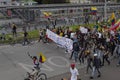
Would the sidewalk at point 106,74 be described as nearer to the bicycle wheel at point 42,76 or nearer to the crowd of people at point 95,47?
the crowd of people at point 95,47

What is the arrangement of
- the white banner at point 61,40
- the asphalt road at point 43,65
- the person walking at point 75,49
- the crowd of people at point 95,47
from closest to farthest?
the asphalt road at point 43,65 < the crowd of people at point 95,47 < the person walking at point 75,49 < the white banner at point 61,40

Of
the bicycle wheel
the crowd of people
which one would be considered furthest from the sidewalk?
the bicycle wheel

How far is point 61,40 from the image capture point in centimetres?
2159

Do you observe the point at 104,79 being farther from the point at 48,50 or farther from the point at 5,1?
the point at 5,1

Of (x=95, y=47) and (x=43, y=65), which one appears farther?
(x=95, y=47)

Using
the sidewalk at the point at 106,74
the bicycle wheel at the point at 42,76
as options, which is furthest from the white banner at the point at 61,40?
the bicycle wheel at the point at 42,76

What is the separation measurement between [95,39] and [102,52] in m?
3.44

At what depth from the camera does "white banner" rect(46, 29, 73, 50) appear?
20438mm

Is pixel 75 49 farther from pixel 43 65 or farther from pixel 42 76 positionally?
pixel 42 76

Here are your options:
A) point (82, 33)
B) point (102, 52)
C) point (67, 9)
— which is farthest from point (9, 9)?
point (102, 52)

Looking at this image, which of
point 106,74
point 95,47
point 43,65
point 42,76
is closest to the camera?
point 42,76

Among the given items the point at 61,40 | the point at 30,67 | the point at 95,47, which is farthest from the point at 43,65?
the point at 95,47

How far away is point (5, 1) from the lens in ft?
215

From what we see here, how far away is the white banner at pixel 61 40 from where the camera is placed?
2044cm
